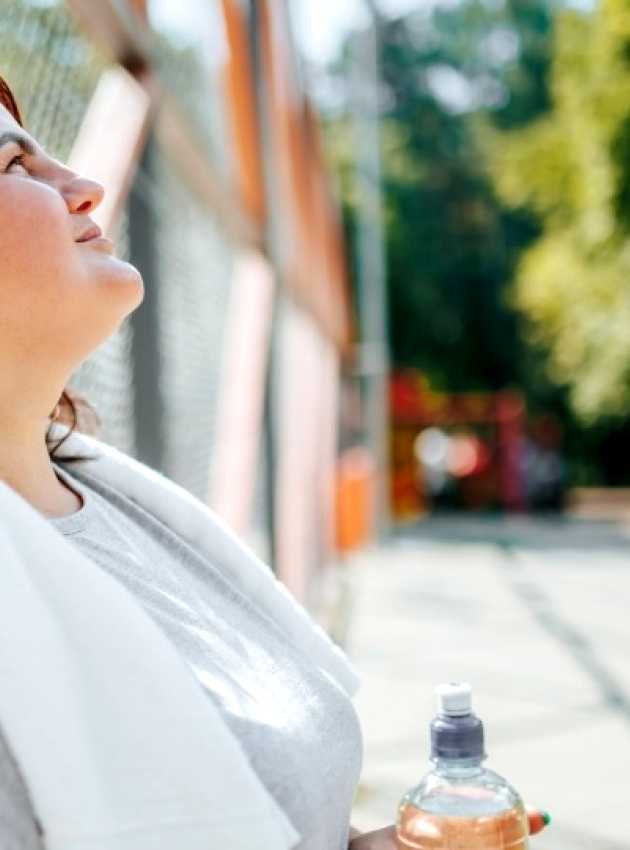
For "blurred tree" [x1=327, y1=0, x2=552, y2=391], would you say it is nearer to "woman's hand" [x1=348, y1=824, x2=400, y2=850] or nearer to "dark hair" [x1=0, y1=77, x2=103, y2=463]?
"dark hair" [x1=0, y1=77, x2=103, y2=463]

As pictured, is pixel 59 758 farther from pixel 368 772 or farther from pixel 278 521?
pixel 278 521

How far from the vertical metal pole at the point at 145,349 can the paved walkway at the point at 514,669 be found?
167 centimetres

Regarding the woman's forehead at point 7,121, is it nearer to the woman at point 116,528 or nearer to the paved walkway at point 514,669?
the woman at point 116,528

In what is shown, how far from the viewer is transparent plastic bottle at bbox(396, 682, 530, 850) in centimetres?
150

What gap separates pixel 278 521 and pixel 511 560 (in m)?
7.48

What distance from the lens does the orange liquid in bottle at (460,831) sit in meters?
1.56

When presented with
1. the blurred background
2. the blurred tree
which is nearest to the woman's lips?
the blurred background

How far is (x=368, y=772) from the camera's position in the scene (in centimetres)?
459

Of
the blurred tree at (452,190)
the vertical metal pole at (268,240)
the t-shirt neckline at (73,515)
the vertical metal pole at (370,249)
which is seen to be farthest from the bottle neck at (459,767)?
the blurred tree at (452,190)

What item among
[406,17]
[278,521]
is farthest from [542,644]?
[406,17]

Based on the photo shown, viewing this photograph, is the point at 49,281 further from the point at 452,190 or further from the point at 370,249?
the point at 452,190

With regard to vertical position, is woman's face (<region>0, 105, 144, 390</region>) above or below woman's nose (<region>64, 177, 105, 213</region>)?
below

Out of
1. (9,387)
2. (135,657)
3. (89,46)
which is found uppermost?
(89,46)

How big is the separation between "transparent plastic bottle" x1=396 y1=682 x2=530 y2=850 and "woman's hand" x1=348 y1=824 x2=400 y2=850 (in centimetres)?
1
